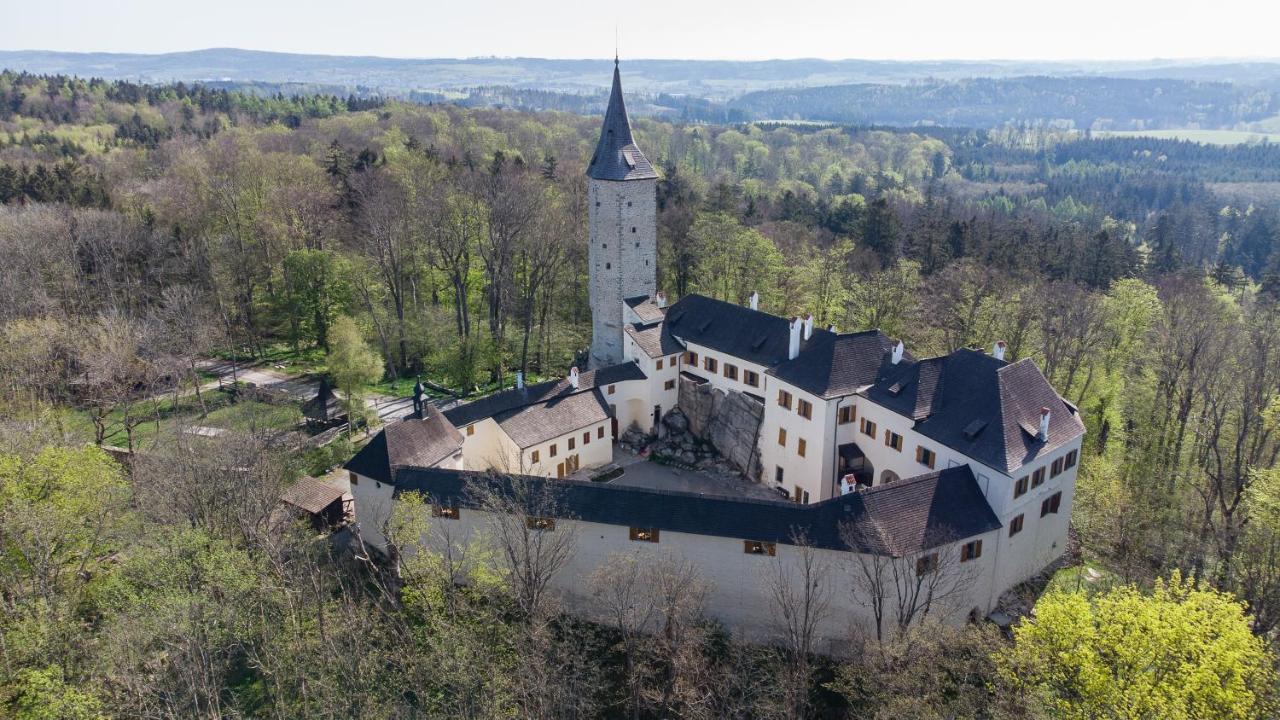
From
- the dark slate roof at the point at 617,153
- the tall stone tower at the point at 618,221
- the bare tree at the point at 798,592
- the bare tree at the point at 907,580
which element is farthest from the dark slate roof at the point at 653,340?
the bare tree at the point at 907,580

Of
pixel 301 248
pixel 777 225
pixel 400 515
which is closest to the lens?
pixel 400 515

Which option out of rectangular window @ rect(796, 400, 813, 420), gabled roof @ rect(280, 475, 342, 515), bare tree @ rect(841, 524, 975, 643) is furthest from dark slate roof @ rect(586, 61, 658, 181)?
bare tree @ rect(841, 524, 975, 643)

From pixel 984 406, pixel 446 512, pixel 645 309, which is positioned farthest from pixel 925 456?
pixel 645 309

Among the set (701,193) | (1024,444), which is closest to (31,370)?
(1024,444)

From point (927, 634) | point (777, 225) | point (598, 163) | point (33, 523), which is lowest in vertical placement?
point (927, 634)

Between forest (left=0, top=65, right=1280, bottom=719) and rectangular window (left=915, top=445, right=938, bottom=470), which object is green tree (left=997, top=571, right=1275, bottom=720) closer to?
forest (left=0, top=65, right=1280, bottom=719)

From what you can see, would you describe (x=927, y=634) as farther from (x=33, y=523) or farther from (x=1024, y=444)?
(x=33, y=523)
